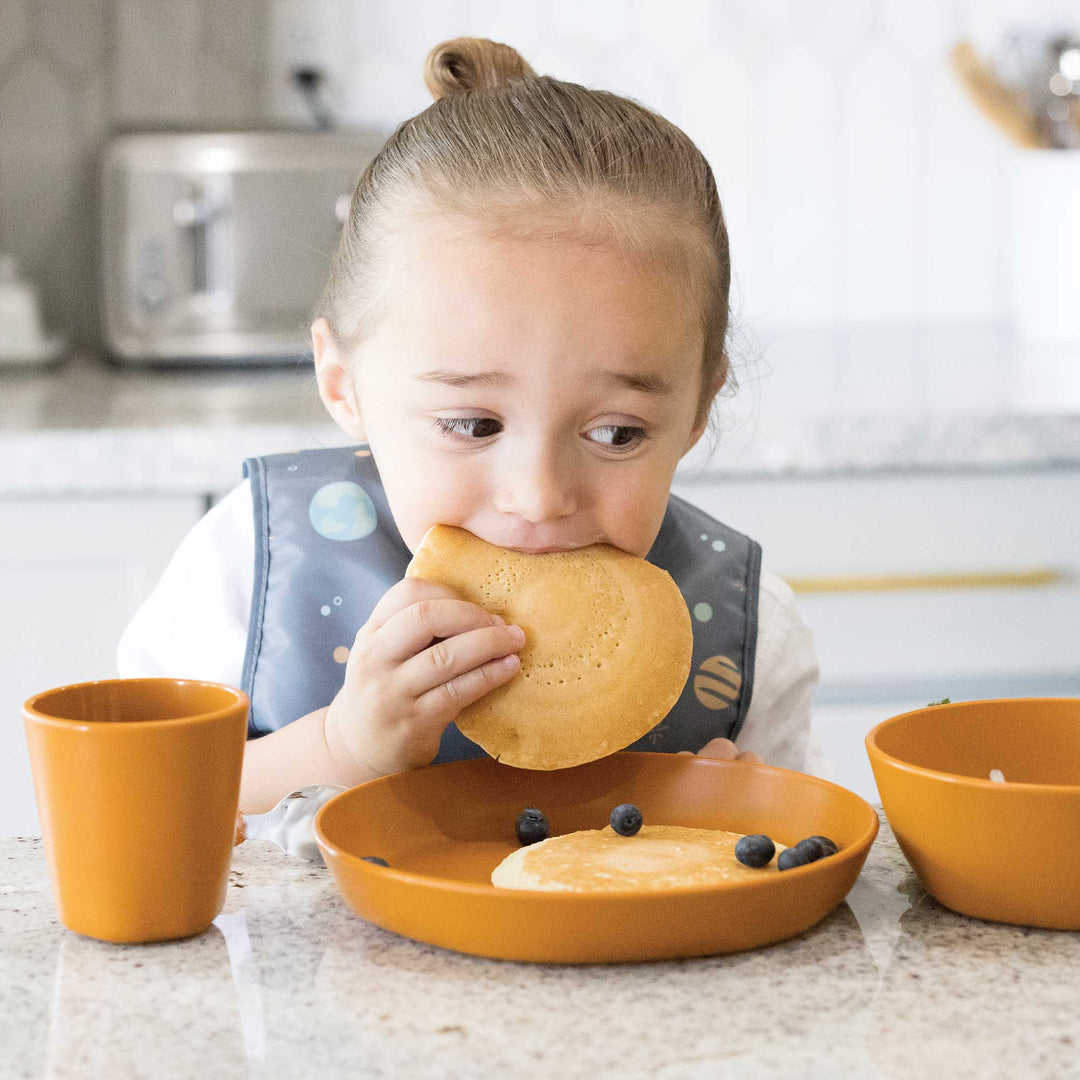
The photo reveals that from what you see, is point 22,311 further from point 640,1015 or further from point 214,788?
point 640,1015

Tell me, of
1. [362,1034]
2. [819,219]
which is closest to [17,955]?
[362,1034]

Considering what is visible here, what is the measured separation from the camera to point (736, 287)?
213 cm

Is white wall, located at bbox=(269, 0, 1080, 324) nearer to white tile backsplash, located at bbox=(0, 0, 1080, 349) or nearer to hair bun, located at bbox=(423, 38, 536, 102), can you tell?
white tile backsplash, located at bbox=(0, 0, 1080, 349)

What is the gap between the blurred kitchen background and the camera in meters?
1.69

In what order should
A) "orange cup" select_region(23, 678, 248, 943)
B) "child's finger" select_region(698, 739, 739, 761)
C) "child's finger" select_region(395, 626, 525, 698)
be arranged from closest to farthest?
"orange cup" select_region(23, 678, 248, 943)
"child's finger" select_region(395, 626, 525, 698)
"child's finger" select_region(698, 739, 739, 761)

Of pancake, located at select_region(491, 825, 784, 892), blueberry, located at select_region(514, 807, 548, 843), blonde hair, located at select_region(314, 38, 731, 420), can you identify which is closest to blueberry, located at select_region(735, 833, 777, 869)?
pancake, located at select_region(491, 825, 784, 892)

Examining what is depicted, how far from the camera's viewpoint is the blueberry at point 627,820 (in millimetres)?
716

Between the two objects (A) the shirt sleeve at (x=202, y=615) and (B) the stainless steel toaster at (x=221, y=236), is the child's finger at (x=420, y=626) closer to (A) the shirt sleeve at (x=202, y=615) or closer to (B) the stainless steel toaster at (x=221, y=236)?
(A) the shirt sleeve at (x=202, y=615)

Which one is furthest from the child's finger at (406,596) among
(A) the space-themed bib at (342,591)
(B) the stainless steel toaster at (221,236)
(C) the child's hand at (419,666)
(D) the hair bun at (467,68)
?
(B) the stainless steel toaster at (221,236)

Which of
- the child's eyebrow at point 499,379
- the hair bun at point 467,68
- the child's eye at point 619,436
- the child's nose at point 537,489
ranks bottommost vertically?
the child's nose at point 537,489

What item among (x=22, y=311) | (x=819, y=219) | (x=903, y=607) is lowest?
(x=903, y=607)

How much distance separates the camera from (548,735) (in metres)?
0.82

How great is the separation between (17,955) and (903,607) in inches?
56.4

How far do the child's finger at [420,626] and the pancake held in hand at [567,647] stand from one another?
0.03 metres
